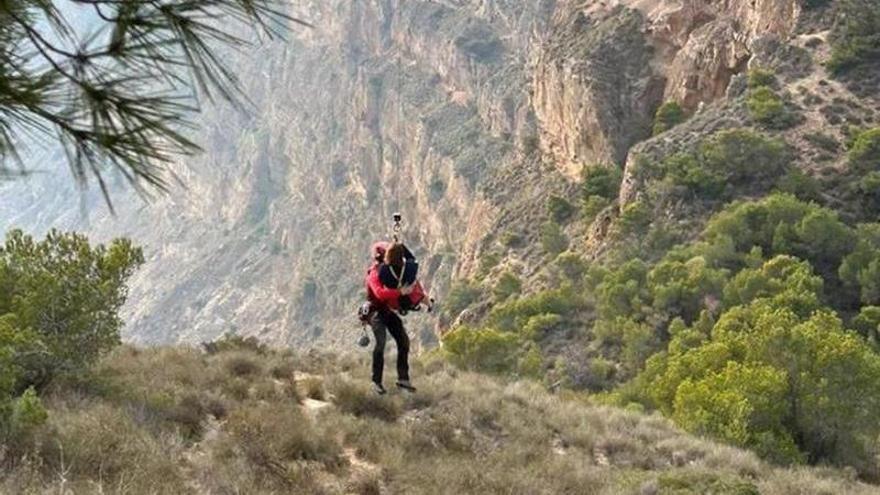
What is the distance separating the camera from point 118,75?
9.09ft

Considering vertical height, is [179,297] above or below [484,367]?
below

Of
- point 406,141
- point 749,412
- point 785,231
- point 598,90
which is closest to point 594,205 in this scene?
point 598,90

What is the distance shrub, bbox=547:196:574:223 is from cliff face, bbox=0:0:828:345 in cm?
173

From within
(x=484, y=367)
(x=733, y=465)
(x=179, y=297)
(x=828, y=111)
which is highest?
(x=828, y=111)

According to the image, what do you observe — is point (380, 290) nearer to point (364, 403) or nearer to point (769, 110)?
point (364, 403)

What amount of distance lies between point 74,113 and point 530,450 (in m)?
5.42

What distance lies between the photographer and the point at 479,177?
76.1 metres

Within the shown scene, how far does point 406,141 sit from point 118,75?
91.9 metres

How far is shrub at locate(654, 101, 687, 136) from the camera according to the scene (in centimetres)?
3762

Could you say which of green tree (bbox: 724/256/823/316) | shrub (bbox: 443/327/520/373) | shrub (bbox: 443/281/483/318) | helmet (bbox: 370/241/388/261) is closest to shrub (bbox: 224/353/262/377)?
helmet (bbox: 370/241/388/261)

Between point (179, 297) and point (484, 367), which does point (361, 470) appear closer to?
point (484, 367)

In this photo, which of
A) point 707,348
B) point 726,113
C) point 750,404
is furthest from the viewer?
point 726,113

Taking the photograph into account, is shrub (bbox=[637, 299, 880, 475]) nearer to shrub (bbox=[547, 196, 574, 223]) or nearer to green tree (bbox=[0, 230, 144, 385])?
green tree (bbox=[0, 230, 144, 385])

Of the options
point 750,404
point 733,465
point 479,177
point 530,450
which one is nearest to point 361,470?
point 530,450
